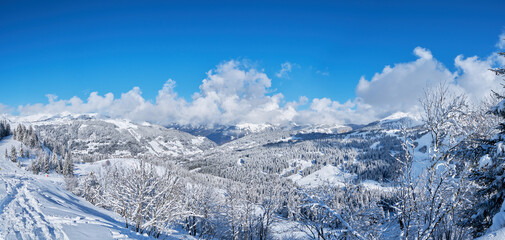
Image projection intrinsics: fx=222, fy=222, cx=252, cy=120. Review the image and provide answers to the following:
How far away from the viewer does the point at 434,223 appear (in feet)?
18.7

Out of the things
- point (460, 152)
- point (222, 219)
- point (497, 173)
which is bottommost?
point (222, 219)

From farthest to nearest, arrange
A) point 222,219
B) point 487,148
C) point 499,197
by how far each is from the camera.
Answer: point 222,219, point 499,197, point 487,148

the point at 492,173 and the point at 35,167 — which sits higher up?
Result: the point at 492,173

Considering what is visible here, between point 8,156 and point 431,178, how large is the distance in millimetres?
121047

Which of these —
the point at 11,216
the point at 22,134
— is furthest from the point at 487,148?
the point at 22,134

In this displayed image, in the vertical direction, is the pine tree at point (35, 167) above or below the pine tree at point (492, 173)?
below

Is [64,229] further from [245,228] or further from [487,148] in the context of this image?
[245,228]

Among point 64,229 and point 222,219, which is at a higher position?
point 64,229

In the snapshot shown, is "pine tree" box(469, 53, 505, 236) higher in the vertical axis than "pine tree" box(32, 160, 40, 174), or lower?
higher

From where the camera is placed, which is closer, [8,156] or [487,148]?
[487,148]

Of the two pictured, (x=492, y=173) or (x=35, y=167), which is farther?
(x=35, y=167)

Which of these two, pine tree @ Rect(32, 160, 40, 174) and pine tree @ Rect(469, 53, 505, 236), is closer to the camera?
pine tree @ Rect(469, 53, 505, 236)

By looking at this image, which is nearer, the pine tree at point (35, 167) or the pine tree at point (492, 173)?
the pine tree at point (492, 173)

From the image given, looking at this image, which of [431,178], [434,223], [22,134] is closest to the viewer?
[434,223]
